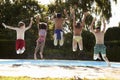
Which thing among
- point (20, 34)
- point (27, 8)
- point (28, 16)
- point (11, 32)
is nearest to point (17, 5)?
point (27, 8)

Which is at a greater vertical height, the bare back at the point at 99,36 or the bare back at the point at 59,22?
the bare back at the point at 59,22

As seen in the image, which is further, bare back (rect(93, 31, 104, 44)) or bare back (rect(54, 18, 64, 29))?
bare back (rect(54, 18, 64, 29))

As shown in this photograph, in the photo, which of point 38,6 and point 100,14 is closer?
point 100,14

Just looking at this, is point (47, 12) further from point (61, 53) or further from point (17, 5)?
point (61, 53)

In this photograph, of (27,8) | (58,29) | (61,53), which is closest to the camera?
(58,29)

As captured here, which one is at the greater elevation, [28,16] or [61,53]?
[28,16]

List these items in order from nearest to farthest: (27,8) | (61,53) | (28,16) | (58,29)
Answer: (58,29)
(61,53)
(28,16)
(27,8)

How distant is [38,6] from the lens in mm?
41781

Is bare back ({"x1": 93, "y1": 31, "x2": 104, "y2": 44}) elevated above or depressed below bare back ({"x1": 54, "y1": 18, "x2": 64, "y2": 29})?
below

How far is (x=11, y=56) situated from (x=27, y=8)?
13.9 metres

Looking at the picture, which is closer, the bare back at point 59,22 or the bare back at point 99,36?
the bare back at point 99,36

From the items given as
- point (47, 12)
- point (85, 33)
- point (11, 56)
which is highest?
point (47, 12)

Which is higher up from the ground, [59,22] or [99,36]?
[59,22]

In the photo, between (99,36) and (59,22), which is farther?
(59,22)
